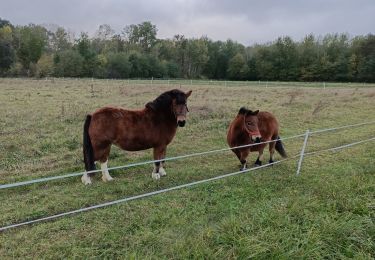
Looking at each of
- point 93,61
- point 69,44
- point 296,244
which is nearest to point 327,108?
point 296,244

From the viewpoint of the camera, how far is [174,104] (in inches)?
239

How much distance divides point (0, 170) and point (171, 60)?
68.6 metres

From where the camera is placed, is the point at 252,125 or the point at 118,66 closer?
the point at 252,125

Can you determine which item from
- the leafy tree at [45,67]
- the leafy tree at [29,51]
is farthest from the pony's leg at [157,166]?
the leafy tree at [29,51]

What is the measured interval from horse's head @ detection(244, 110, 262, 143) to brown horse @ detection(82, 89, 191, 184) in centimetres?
135

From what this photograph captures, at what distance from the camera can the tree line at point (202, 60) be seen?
56.9 metres

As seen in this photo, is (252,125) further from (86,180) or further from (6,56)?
(6,56)

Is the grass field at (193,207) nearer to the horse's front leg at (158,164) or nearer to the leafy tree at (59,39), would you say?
the horse's front leg at (158,164)

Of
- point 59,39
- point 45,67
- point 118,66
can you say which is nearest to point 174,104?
point 45,67

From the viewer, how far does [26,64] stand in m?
60.2

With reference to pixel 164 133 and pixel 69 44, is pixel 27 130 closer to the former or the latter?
pixel 164 133

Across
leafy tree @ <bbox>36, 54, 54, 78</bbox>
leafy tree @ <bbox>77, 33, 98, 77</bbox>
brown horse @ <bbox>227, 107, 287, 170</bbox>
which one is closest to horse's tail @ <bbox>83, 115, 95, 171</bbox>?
brown horse @ <bbox>227, 107, 287, 170</bbox>

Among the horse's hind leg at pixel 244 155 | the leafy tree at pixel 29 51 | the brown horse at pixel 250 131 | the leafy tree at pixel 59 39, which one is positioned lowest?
the horse's hind leg at pixel 244 155

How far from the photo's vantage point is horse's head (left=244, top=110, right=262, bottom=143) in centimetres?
643
